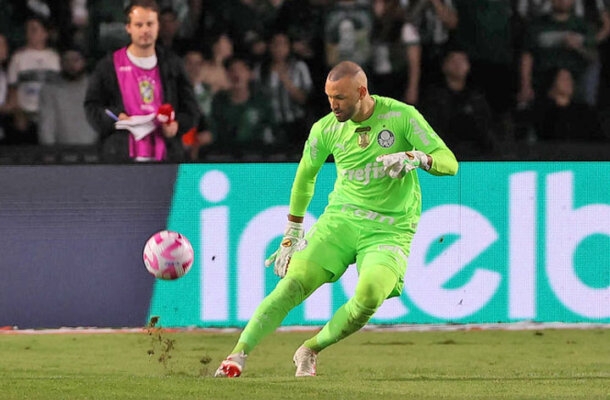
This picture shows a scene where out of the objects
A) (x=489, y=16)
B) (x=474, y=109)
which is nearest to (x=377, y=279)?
(x=474, y=109)

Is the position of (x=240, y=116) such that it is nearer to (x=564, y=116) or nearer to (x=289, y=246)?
(x=564, y=116)

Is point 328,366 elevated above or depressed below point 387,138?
below

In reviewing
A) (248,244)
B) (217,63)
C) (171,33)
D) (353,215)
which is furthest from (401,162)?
(171,33)

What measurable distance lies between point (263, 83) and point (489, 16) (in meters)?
2.17

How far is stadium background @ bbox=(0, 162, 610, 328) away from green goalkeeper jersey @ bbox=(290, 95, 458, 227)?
2.48m

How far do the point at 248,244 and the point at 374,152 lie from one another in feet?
9.23

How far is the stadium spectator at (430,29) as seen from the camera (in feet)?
44.4

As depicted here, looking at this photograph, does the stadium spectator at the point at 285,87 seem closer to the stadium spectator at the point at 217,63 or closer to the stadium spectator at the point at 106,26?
the stadium spectator at the point at 217,63

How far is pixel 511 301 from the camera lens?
11.7 meters

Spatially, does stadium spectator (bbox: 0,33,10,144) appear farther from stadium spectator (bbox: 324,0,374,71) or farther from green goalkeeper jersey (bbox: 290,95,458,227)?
green goalkeeper jersey (bbox: 290,95,458,227)

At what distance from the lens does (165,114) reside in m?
11.2

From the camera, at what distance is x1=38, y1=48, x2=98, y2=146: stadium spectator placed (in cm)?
1257

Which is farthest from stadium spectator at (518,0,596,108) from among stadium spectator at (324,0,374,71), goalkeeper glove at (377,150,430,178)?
goalkeeper glove at (377,150,430,178)

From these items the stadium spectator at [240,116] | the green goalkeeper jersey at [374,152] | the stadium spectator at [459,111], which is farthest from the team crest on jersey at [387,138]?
the stadium spectator at [240,116]
